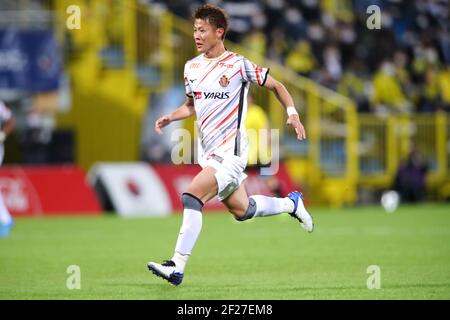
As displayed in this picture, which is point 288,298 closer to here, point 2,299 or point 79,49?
point 2,299

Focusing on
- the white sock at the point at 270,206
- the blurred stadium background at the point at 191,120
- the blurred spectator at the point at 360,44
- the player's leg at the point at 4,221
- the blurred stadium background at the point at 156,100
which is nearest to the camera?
the white sock at the point at 270,206

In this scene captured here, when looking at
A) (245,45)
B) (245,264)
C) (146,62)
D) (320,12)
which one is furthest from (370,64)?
(245,264)

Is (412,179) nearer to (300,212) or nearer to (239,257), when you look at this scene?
(239,257)

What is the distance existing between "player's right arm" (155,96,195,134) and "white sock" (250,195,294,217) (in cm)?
105

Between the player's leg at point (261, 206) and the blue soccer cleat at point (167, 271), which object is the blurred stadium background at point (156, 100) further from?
the blue soccer cleat at point (167, 271)

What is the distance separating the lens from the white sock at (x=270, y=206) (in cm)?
1120

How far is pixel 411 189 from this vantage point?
27297 mm

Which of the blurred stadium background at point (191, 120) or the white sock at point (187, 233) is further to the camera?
the blurred stadium background at point (191, 120)

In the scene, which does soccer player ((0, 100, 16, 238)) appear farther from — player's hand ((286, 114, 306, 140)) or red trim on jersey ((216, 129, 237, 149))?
player's hand ((286, 114, 306, 140))

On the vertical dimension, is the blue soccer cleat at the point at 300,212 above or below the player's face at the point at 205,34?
below

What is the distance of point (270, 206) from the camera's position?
1128 cm

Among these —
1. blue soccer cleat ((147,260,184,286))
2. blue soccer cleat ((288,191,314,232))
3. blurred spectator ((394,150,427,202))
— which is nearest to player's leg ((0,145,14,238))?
blue soccer cleat ((288,191,314,232))

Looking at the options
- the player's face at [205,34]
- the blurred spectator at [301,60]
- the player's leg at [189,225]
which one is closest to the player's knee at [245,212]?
the player's leg at [189,225]

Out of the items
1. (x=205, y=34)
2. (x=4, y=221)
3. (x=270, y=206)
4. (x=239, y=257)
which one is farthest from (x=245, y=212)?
(x=4, y=221)
